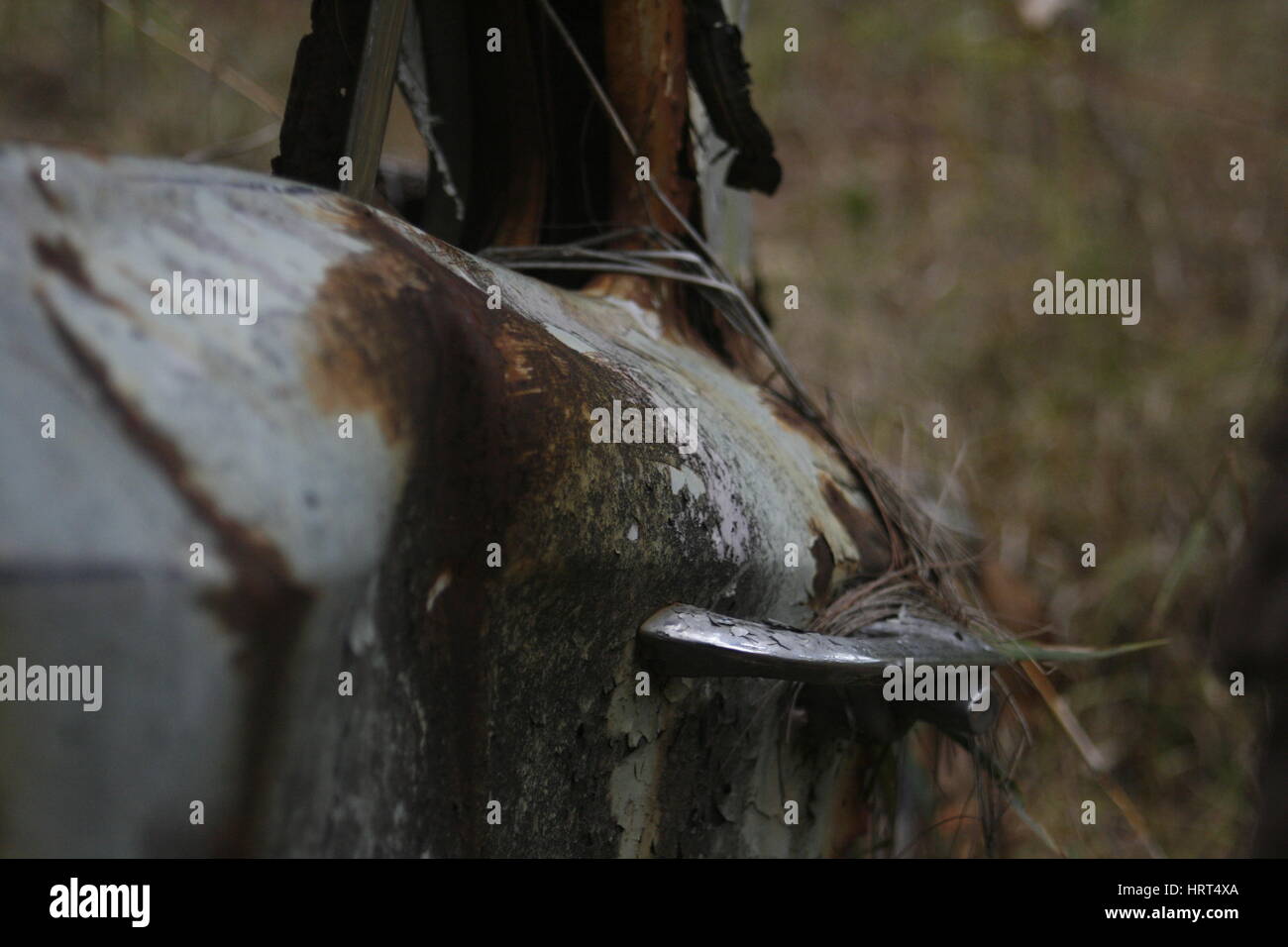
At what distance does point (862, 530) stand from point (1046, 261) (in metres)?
2.62

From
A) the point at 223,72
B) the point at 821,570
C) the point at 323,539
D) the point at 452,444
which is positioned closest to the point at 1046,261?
the point at 223,72

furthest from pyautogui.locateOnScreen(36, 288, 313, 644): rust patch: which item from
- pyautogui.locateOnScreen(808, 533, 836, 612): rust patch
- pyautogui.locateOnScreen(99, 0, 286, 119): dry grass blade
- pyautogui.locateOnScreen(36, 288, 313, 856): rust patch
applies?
pyautogui.locateOnScreen(99, 0, 286, 119): dry grass blade

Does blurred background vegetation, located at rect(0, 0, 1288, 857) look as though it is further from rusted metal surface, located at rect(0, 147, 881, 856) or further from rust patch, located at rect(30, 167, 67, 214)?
rust patch, located at rect(30, 167, 67, 214)

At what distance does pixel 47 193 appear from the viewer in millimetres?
422

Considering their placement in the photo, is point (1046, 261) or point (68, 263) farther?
point (1046, 261)

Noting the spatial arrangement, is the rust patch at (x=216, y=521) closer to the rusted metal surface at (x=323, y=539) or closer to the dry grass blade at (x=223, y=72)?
the rusted metal surface at (x=323, y=539)

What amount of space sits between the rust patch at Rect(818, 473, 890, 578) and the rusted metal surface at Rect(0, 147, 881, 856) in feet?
0.66

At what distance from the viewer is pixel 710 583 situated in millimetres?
724

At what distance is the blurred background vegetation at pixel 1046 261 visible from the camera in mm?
2309

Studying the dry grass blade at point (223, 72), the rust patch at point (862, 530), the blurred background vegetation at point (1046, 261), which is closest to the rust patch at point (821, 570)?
the rust patch at point (862, 530)

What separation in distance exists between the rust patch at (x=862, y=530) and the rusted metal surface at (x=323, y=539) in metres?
0.20

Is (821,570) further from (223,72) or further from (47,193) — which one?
(223,72)

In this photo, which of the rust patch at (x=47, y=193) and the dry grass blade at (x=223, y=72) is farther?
the dry grass blade at (x=223, y=72)
